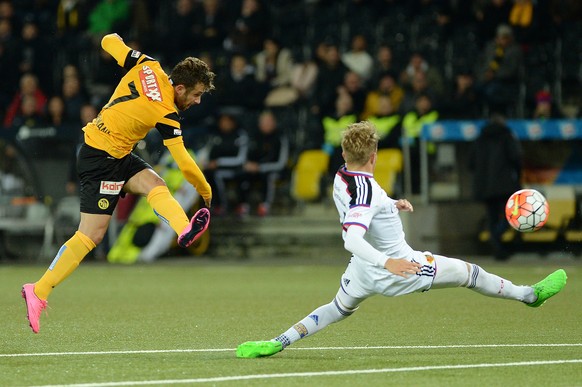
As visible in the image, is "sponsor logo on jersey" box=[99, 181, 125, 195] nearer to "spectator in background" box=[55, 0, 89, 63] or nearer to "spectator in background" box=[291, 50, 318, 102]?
"spectator in background" box=[291, 50, 318, 102]

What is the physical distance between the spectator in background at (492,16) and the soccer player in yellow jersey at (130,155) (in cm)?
1071

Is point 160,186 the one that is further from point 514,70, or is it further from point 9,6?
point 9,6

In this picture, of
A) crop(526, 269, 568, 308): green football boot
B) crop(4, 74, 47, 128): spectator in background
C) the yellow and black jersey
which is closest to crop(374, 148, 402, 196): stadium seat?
crop(4, 74, 47, 128): spectator in background

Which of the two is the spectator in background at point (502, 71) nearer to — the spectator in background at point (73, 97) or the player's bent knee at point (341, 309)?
the spectator in background at point (73, 97)

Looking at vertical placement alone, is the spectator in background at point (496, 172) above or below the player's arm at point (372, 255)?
below

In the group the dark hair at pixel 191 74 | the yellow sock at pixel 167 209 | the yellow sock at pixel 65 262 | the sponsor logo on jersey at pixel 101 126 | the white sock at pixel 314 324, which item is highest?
the dark hair at pixel 191 74

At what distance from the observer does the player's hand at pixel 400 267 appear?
7273mm

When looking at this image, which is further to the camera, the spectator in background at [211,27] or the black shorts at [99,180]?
the spectator in background at [211,27]

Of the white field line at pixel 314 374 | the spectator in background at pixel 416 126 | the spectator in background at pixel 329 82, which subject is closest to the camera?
the white field line at pixel 314 374

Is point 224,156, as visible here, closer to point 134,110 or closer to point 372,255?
point 134,110

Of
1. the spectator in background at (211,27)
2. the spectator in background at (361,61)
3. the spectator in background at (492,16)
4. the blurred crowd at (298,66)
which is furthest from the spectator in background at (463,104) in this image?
the spectator in background at (211,27)

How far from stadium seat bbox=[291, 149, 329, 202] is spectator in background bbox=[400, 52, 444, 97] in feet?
5.68

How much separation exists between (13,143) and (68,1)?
456 centimetres

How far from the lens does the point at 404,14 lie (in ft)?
68.4
